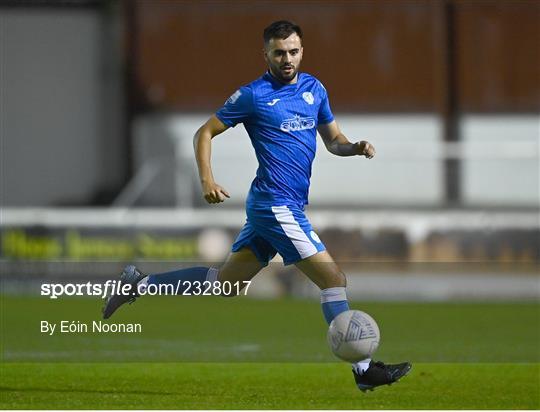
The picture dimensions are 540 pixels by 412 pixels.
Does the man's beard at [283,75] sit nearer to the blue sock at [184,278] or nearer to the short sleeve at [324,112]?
the short sleeve at [324,112]

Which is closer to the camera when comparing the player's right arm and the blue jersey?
the player's right arm

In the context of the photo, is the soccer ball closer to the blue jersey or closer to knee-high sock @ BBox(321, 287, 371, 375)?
knee-high sock @ BBox(321, 287, 371, 375)

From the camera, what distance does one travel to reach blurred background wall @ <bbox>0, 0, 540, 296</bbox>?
77.1ft

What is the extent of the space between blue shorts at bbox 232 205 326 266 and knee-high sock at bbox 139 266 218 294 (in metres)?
0.68

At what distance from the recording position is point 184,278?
373 inches

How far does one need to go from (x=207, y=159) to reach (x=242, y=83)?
611 inches

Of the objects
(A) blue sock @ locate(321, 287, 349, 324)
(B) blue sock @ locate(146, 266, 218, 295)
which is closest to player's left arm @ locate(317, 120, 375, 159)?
(A) blue sock @ locate(321, 287, 349, 324)

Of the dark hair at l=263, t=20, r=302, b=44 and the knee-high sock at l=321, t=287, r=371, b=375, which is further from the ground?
the dark hair at l=263, t=20, r=302, b=44

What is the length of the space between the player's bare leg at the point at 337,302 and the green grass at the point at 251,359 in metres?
0.23

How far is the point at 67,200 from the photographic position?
23.8m

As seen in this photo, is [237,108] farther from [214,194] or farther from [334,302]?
[334,302]

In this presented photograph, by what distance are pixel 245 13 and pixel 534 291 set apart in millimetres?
7662

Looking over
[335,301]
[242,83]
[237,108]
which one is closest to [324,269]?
[335,301]

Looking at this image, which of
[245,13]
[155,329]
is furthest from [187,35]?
[155,329]
